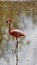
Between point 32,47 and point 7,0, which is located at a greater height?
point 7,0

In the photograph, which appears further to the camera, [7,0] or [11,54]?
[7,0]

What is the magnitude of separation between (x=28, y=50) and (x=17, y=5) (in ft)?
1.76

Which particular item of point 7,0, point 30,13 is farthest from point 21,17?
point 7,0

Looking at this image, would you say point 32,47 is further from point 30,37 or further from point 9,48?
point 9,48

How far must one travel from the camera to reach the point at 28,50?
2.25 m

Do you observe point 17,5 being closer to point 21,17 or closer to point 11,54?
point 21,17

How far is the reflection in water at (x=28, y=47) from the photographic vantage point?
7.23 ft

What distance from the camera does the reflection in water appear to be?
2.21 meters

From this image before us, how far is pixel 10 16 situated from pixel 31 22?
250 mm

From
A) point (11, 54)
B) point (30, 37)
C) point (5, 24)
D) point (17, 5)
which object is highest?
point (17, 5)

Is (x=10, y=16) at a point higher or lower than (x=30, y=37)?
higher

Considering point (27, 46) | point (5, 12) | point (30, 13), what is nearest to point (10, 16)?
point (5, 12)

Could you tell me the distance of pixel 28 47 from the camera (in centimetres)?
225

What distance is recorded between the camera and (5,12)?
7.54 ft
